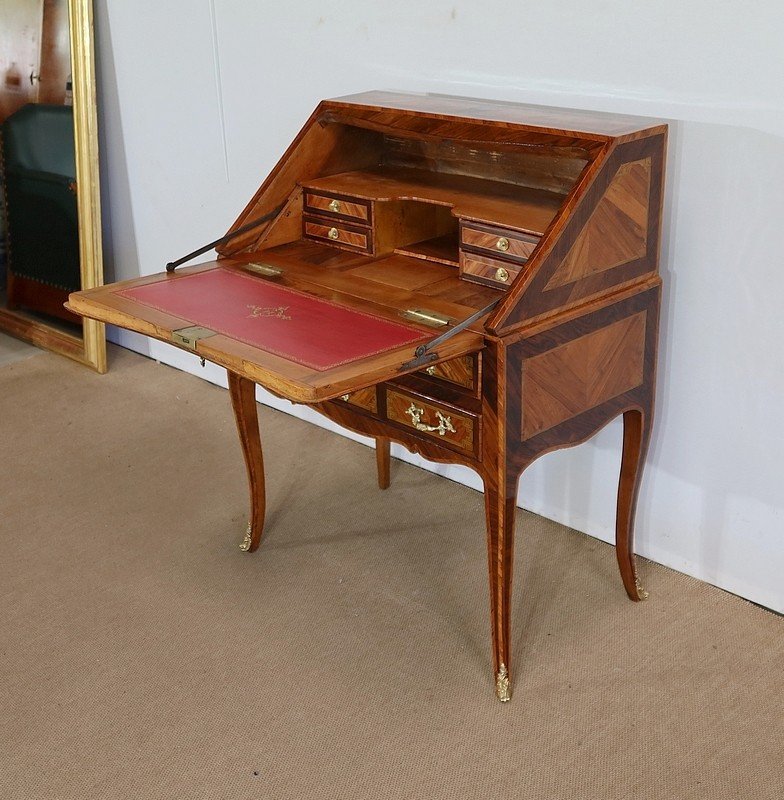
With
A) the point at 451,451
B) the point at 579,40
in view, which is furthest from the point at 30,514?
the point at 579,40

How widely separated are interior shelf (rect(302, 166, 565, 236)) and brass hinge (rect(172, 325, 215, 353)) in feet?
1.77

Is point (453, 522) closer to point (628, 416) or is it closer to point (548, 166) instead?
point (628, 416)

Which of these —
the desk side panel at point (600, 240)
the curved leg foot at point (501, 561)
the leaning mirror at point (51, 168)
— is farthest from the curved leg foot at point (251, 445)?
the leaning mirror at point (51, 168)

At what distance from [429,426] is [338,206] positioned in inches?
22.3

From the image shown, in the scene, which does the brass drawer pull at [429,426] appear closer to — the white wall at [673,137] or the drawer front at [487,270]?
the drawer front at [487,270]

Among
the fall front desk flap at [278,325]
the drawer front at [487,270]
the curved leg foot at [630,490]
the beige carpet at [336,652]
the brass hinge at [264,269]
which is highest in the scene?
the drawer front at [487,270]

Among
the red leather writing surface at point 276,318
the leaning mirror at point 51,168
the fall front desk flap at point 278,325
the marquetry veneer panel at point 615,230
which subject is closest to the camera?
the fall front desk flap at point 278,325

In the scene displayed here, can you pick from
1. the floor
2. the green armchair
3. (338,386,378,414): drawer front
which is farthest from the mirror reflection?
(338,386,378,414): drawer front

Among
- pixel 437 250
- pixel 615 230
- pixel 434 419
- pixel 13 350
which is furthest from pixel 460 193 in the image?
pixel 13 350

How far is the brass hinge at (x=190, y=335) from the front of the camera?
1.89m

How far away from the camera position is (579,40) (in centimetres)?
235

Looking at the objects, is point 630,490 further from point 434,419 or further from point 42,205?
point 42,205

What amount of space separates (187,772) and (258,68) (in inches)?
79.5

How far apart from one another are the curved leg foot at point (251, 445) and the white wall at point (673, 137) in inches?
24.9
